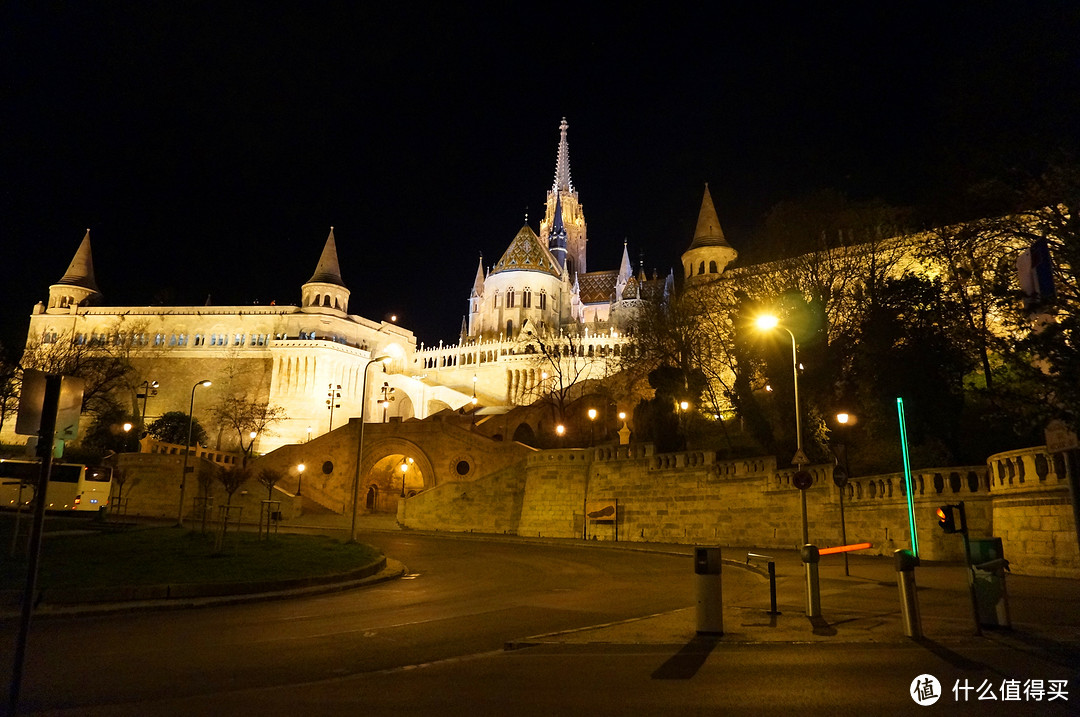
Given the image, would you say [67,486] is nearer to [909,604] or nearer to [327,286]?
[909,604]

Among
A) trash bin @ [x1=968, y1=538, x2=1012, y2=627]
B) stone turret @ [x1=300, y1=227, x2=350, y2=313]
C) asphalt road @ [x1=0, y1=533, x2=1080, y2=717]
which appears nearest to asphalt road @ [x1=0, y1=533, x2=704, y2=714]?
asphalt road @ [x1=0, y1=533, x2=1080, y2=717]

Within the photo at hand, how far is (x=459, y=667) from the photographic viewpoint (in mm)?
6695

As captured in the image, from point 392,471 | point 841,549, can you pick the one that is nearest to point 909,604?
point 841,549

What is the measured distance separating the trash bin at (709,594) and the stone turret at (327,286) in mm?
71245

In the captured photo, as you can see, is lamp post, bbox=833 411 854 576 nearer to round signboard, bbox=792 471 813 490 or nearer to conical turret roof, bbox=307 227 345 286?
round signboard, bbox=792 471 813 490

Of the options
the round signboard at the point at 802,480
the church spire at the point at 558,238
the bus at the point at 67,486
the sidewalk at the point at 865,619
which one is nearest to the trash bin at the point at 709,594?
the sidewalk at the point at 865,619

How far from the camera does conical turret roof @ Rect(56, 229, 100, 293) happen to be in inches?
3123

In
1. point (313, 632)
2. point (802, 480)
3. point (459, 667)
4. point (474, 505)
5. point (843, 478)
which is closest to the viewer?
point (459, 667)

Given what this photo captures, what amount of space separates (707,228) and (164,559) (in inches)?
2282

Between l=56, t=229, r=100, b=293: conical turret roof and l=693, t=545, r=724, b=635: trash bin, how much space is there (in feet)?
296

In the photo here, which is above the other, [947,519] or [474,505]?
[947,519]

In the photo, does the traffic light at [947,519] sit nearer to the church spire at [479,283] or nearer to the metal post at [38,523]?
the metal post at [38,523]

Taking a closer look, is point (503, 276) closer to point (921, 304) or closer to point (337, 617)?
point (921, 304)

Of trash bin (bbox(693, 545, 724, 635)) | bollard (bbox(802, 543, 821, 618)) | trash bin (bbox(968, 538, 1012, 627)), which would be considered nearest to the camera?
trash bin (bbox(968, 538, 1012, 627))
